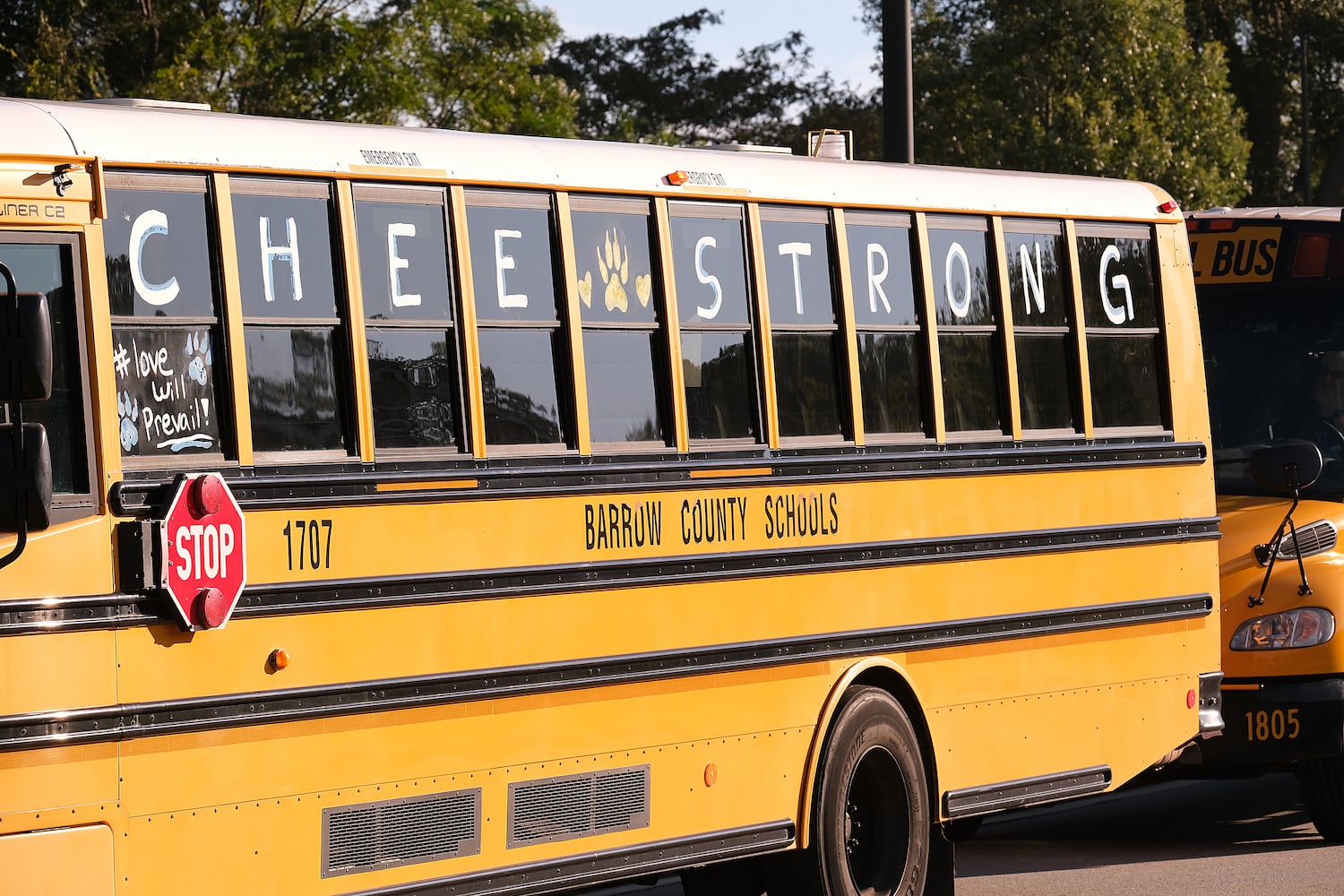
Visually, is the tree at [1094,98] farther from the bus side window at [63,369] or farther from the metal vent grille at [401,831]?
the bus side window at [63,369]

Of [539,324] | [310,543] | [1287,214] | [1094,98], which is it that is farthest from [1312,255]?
[1094,98]

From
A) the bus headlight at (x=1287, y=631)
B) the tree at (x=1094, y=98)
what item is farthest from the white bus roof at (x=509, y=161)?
the tree at (x=1094, y=98)

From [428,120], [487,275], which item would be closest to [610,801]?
[487,275]

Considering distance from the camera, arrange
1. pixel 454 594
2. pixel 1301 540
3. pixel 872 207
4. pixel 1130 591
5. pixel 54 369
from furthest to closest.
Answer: pixel 1301 540 → pixel 1130 591 → pixel 872 207 → pixel 454 594 → pixel 54 369

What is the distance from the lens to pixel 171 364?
6023 millimetres

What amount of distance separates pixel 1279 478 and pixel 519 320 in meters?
4.55

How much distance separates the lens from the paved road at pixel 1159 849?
932 centimetres

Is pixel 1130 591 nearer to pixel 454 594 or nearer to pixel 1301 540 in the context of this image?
pixel 1301 540

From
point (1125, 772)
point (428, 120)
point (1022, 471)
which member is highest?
point (428, 120)

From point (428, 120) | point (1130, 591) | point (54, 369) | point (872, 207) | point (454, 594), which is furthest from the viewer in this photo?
point (428, 120)

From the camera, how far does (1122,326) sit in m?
9.60

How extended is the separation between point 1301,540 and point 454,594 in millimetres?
5068

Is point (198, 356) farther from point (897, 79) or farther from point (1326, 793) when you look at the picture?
point (897, 79)

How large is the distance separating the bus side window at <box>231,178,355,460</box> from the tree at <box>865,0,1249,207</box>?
23590 mm
